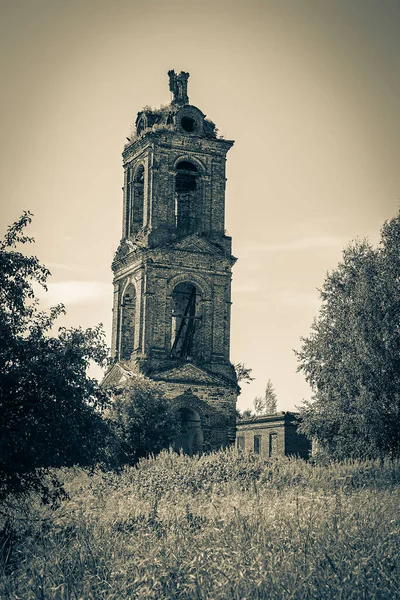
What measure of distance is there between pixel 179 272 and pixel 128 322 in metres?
3.80

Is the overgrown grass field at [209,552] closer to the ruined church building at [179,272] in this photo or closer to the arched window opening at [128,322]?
the ruined church building at [179,272]

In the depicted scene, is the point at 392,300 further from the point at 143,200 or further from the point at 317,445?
the point at 143,200

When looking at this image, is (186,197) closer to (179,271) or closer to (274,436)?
(179,271)

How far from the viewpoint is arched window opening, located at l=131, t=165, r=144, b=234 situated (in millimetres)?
41594

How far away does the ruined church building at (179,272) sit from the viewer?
37.3m

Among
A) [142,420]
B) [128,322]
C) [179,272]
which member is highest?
[179,272]

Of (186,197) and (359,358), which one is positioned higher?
(186,197)

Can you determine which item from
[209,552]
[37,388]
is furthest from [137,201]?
[209,552]

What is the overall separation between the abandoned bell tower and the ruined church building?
5 cm

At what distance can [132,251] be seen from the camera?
39688mm

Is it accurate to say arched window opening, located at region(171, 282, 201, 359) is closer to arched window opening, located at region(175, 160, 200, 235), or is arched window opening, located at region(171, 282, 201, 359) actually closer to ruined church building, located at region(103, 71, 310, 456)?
ruined church building, located at region(103, 71, 310, 456)

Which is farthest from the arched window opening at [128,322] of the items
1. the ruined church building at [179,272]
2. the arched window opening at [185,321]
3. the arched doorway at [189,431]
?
the arched doorway at [189,431]

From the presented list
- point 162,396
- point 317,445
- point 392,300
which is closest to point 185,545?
point 392,300

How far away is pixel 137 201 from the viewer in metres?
42.2
